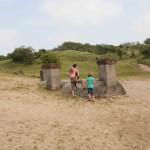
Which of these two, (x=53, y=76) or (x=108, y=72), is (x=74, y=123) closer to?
(x=108, y=72)

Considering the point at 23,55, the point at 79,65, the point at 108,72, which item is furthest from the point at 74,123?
the point at 23,55

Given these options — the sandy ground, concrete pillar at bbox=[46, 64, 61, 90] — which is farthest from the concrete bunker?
the sandy ground

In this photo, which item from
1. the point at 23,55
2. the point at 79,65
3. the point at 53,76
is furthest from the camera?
the point at 23,55

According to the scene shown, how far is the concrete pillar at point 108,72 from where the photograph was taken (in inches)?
710

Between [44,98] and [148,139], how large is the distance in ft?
28.9

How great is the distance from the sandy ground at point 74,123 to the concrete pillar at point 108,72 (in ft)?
3.79

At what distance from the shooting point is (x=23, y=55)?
65.4m

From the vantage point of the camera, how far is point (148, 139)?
9.63 meters

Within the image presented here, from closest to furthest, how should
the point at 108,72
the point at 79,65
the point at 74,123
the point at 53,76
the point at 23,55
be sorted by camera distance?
the point at 74,123 < the point at 108,72 < the point at 53,76 < the point at 79,65 < the point at 23,55

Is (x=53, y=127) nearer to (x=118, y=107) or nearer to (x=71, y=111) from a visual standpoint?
(x=71, y=111)

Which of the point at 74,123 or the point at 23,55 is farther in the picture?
the point at 23,55

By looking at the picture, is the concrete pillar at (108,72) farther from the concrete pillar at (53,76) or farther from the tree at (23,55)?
the tree at (23,55)

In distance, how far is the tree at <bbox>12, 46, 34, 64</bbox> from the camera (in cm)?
6450

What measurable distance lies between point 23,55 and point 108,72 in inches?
1924
